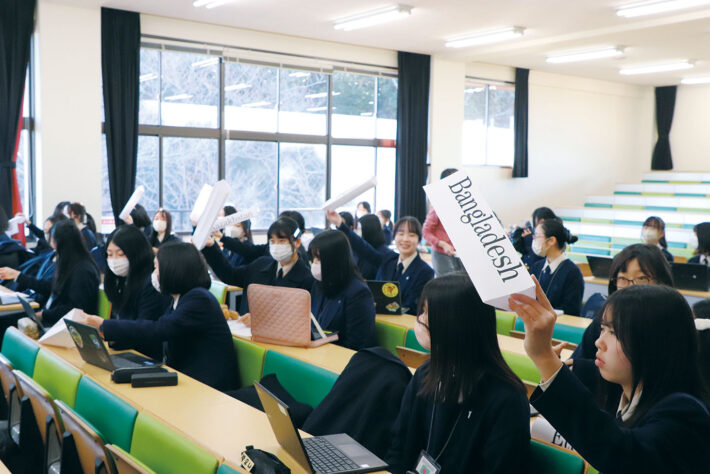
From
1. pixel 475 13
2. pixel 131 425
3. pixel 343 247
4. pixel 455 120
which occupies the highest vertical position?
pixel 475 13

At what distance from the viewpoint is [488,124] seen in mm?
11547

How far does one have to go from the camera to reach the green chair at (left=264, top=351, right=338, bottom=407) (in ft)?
8.89

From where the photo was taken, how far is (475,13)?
7.62m

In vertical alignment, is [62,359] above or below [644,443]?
below

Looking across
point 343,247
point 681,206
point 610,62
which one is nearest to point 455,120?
point 610,62

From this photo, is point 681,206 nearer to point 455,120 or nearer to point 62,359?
point 455,120

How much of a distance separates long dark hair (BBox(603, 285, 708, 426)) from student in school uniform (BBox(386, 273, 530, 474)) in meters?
0.43

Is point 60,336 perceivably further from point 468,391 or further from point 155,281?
point 468,391

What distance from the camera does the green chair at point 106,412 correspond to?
2.26 m

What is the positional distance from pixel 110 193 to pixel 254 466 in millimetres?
6753

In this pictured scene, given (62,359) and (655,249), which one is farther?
(62,359)

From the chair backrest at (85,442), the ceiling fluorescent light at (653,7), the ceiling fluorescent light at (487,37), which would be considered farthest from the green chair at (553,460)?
the ceiling fluorescent light at (487,37)

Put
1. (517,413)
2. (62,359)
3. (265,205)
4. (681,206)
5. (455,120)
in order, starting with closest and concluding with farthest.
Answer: (517,413) → (62,359) → (265,205) → (455,120) → (681,206)

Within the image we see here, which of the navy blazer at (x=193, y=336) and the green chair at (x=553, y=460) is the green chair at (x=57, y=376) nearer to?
the navy blazer at (x=193, y=336)
